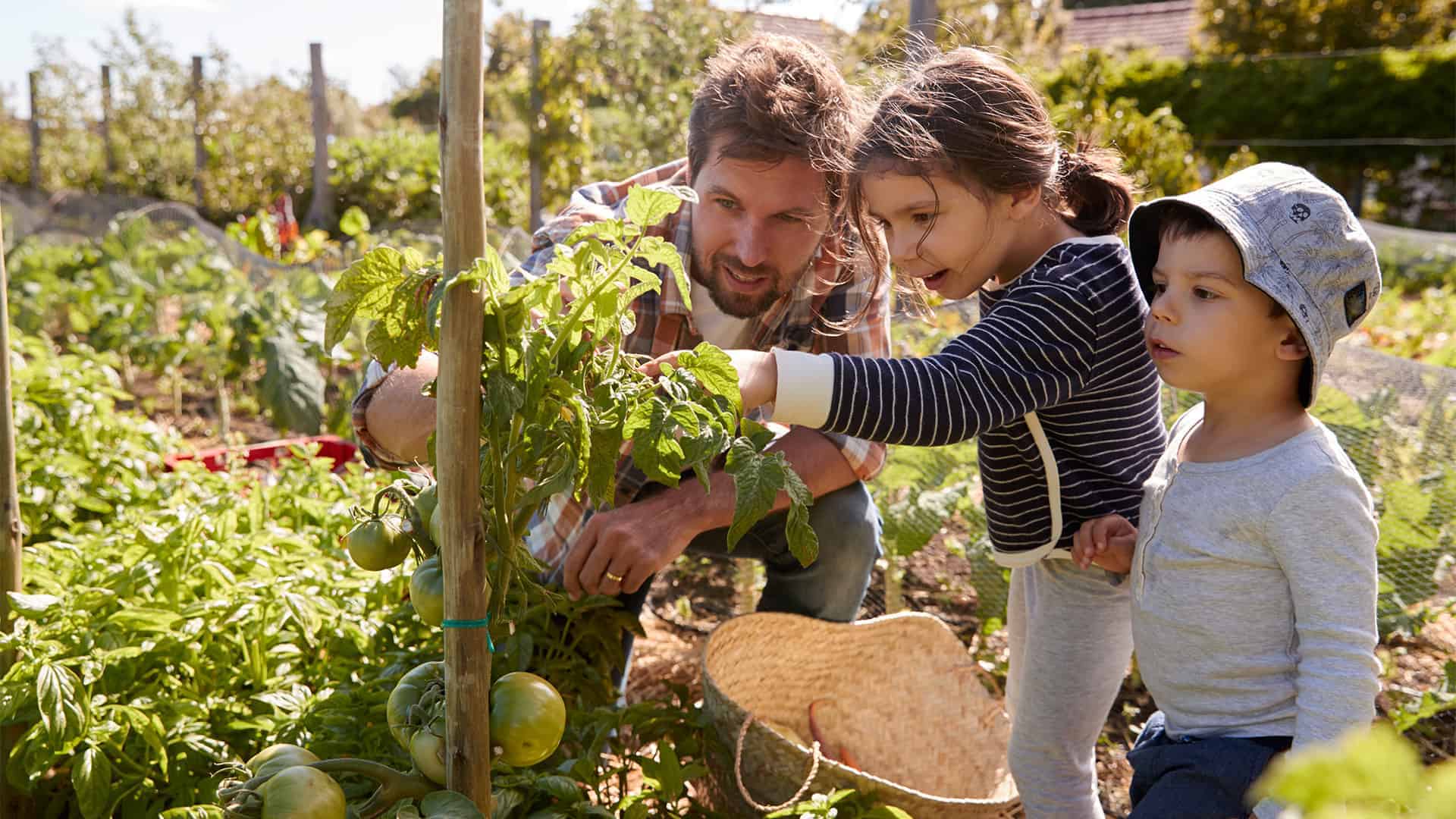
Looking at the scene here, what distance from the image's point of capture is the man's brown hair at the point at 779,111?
1730 millimetres

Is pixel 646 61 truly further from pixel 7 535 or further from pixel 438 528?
pixel 438 528

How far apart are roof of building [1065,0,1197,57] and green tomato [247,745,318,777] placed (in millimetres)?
19556

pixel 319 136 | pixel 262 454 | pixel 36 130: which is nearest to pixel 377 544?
pixel 262 454

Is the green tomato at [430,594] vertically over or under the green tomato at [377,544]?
under

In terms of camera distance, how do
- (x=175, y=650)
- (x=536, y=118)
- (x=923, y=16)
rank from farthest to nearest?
(x=536, y=118) < (x=923, y=16) < (x=175, y=650)

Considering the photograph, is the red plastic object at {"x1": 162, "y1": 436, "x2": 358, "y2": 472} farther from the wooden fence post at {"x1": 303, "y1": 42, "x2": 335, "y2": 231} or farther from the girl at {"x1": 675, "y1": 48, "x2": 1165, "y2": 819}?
the wooden fence post at {"x1": 303, "y1": 42, "x2": 335, "y2": 231}

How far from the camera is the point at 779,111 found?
173 centimetres

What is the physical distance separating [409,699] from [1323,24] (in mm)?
16597

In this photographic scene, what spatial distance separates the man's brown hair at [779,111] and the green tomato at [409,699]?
0.93 metres

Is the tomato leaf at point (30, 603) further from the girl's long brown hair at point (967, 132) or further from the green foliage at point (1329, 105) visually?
the green foliage at point (1329, 105)

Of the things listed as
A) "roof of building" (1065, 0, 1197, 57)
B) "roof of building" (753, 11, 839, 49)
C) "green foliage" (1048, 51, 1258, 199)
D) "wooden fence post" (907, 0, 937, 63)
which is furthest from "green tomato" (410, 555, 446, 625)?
"roof of building" (1065, 0, 1197, 57)

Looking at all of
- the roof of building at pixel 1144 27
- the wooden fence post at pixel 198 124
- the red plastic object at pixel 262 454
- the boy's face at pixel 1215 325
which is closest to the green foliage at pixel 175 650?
the red plastic object at pixel 262 454

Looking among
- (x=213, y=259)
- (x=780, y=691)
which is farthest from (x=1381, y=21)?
(x=780, y=691)

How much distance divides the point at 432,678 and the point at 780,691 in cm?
107
